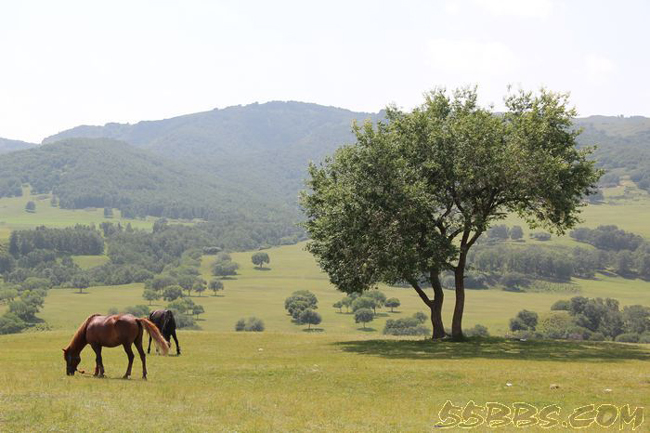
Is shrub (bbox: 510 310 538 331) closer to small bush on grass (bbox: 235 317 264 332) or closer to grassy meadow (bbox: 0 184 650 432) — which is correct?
small bush on grass (bbox: 235 317 264 332)

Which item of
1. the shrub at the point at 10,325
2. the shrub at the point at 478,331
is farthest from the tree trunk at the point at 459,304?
the shrub at the point at 10,325

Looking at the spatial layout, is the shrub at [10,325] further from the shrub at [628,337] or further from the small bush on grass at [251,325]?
the shrub at [628,337]

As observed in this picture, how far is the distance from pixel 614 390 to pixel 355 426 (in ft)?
45.1

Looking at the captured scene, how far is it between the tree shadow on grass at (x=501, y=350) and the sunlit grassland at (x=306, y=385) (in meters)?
0.13

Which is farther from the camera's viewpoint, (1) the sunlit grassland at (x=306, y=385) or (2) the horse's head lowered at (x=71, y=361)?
(2) the horse's head lowered at (x=71, y=361)

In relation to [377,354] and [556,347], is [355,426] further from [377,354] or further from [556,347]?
[556,347]

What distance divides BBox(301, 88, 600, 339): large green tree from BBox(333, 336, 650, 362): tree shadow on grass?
3942 millimetres

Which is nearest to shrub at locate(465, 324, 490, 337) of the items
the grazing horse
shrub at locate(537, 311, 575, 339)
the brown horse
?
shrub at locate(537, 311, 575, 339)

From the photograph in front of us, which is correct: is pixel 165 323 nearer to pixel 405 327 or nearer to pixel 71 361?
pixel 71 361

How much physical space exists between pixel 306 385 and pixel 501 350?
1965 centimetres

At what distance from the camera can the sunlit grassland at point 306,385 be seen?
19.0 m

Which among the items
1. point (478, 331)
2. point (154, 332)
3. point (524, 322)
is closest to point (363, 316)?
point (478, 331)

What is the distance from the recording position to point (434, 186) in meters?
45.9

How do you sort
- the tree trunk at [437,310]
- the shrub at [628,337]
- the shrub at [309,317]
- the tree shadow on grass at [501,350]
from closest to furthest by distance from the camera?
1. the tree shadow on grass at [501,350]
2. the tree trunk at [437,310]
3. the shrub at [628,337]
4. the shrub at [309,317]
